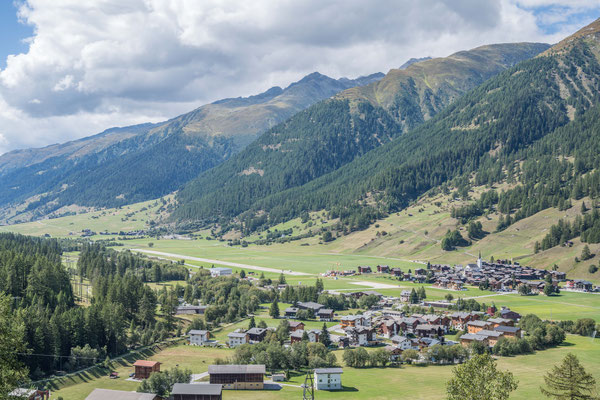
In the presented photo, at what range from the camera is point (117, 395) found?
68062 millimetres

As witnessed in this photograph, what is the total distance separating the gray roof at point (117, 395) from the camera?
67.2 m

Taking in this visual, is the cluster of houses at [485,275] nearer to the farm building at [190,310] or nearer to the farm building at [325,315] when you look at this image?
the farm building at [325,315]

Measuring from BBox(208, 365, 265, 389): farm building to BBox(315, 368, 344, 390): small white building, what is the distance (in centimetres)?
828

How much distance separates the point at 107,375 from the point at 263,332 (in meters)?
31.9

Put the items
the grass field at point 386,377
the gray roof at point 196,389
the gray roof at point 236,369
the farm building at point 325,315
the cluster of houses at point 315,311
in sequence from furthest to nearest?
the cluster of houses at point 315,311, the farm building at point 325,315, the gray roof at point 236,369, the grass field at point 386,377, the gray roof at point 196,389

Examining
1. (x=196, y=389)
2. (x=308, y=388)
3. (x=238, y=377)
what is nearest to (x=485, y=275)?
(x=308, y=388)

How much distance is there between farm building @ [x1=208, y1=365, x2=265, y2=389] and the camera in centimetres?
7831

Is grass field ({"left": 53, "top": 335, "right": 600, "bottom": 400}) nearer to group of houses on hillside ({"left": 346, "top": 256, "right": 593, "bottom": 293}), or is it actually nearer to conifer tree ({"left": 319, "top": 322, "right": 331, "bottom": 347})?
conifer tree ({"left": 319, "top": 322, "right": 331, "bottom": 347})

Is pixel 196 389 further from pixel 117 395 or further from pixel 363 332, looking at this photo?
pixel 363 332

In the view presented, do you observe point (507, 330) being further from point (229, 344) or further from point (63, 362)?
point (63, 362)

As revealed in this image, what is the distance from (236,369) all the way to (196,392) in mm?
11534

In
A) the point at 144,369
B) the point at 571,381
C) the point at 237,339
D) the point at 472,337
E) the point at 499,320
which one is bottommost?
the point at 237,339

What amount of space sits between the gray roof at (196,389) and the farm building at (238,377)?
6.97 metres

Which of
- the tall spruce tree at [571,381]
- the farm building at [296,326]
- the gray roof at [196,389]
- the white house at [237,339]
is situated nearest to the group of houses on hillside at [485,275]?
the farm building at [296,326]
